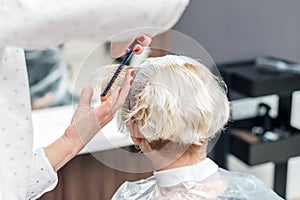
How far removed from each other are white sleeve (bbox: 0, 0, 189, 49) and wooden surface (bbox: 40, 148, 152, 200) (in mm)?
1265

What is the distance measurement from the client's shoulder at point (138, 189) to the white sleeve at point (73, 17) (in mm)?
→ 637

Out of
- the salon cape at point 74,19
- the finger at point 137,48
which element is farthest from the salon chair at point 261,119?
the salon cape at point 74,19

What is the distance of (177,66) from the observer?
0.96 meters

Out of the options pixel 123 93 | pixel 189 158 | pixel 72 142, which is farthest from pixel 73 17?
pixel 189 158

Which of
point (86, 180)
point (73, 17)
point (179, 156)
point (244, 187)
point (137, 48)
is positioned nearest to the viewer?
point (73, 17)

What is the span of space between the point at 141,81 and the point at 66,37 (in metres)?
0.35

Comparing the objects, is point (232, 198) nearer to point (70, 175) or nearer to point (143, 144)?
point (143, 144)

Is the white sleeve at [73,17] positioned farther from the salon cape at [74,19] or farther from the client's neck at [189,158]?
the client's neck at [189,158]

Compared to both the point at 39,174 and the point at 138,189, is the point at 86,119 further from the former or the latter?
the point at 138,189


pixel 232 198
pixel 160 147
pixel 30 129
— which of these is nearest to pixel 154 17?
pixel 30 129

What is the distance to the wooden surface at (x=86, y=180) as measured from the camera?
6.03 ft

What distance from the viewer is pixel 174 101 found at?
92cm

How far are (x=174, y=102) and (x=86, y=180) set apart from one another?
105 centimetres

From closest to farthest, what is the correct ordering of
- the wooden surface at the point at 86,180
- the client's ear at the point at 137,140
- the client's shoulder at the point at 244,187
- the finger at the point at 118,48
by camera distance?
the finger at the point at 118,48 < the client's ear at the point at 137,140 < the client's shoulder at the point at 244,187 < the wooden surface at the point at 86,180
